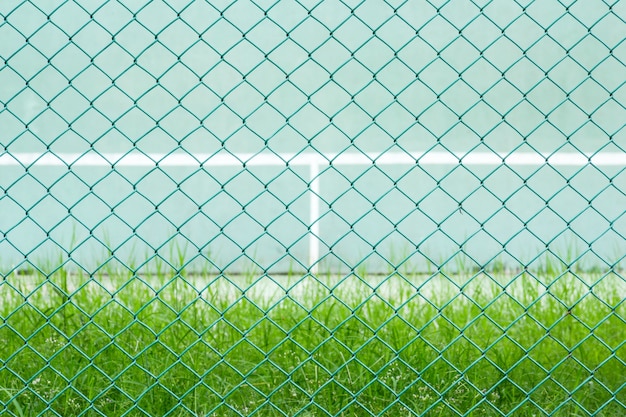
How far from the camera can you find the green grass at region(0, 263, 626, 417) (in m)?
2.33

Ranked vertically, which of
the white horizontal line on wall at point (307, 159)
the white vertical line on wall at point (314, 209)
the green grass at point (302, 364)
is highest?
the white horizontal line on wall at point (307, 159)

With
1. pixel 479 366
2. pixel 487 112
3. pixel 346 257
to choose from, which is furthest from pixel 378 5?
pixel 479 366

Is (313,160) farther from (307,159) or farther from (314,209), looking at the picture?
(314,209)

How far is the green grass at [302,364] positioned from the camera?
233cm

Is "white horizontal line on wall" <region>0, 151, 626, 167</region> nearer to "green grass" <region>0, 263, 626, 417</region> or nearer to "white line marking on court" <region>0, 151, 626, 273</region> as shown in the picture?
"white line marking on court" <region>0, 151, 626, 273</region>

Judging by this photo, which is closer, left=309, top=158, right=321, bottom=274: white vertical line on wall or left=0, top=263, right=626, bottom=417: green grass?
left=0, top=263, right=626, bottom=417: green grass

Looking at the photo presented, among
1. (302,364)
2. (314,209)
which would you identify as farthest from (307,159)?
(302,364)

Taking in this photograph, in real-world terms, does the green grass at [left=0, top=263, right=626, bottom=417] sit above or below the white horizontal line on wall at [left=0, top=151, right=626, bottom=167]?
below

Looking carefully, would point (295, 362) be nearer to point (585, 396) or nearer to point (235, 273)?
point (585, 396)

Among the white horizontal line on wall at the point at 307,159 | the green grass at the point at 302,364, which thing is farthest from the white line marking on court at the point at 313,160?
the green grass at the point at 302,364

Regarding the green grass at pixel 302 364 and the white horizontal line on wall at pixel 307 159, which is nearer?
the green grass at pixel 302 364

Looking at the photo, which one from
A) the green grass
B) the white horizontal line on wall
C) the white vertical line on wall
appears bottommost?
the green grass

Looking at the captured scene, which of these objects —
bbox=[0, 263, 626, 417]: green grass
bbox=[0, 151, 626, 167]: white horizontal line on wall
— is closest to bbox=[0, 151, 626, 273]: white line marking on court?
bbox=[0, 151, 626, 167]: white horizontal line on wall

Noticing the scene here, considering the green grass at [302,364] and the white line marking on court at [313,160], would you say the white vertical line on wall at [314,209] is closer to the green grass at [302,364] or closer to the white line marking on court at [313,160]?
the white line marking on court at [313,160]
